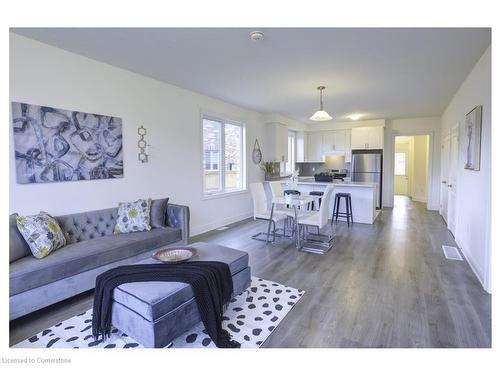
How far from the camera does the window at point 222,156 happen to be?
5324 mm

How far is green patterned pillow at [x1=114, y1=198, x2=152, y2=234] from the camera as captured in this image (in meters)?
3.34

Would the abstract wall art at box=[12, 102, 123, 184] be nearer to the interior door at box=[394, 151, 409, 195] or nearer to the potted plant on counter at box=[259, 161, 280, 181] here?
the potted plant on counter at box=[259, 161, 280, 181]

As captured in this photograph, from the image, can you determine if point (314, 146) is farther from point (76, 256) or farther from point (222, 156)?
point (76, 256)

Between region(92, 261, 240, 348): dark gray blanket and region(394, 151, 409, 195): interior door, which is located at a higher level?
region(394, 151, 409, 195): interior door

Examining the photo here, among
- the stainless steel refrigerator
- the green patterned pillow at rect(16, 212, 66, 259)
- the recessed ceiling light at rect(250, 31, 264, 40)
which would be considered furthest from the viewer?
the stainless steel refrigerator

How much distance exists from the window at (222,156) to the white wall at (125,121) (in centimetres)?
26

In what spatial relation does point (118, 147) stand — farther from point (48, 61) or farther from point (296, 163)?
point (296, 163)

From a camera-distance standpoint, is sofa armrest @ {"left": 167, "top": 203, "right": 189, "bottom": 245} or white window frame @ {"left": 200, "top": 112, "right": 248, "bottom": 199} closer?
sofa armrest @ {"left": 167, "top": 203, "right": 189, "bottom": 245}

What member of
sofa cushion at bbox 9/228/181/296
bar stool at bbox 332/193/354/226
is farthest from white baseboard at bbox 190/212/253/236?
bar stool at bbox 332/193/354/226

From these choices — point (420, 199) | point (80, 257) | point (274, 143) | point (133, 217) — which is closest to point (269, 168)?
point (274, 143)

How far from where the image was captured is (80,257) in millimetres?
2508

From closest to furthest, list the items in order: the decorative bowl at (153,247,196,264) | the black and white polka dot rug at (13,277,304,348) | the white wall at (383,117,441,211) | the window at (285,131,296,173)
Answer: the black and white polka dot rug at (13,277,304,348) < the decorative bowl at (153,247,196,264) < the white wall at (383,117,441,211) < the window at (285,131,296,173)

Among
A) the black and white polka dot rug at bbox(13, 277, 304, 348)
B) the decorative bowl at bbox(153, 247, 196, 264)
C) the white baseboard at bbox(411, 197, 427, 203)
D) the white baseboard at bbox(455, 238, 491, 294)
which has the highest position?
the decorative bowl at bbox(153, 247, 196, 264)
